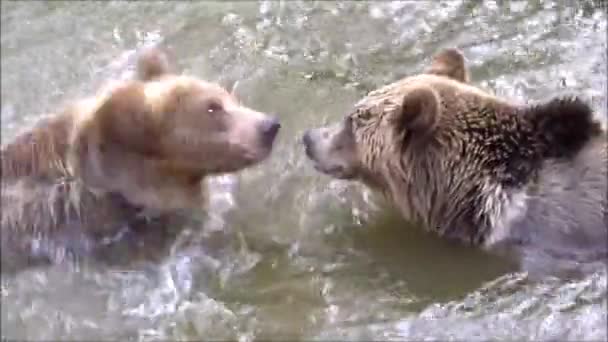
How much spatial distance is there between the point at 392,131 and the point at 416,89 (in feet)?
1.08

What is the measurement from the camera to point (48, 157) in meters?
5.59

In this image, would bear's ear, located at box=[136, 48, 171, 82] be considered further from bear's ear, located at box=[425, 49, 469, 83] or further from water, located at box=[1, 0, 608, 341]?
bear's ear, located at box=[425, 49, 469, 83]

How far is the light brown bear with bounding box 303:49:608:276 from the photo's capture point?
4980 mm

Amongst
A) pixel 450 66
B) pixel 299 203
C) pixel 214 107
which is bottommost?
pixel 299 203

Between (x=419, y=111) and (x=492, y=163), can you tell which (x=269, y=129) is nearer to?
(x=419, y=111)

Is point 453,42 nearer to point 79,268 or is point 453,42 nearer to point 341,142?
point 341,142

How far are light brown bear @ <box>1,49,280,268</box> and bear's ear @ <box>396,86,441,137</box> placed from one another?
87cm

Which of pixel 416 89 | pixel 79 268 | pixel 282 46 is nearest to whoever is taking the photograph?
pixel 416 89

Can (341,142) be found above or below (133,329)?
above

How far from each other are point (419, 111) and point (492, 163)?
1.88ft

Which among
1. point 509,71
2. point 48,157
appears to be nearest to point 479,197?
point 509,71

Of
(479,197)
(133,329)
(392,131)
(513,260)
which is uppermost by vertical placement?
(392,131)

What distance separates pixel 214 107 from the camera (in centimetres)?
541

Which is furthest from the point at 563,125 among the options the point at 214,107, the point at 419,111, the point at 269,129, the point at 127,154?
the point at 127,154
